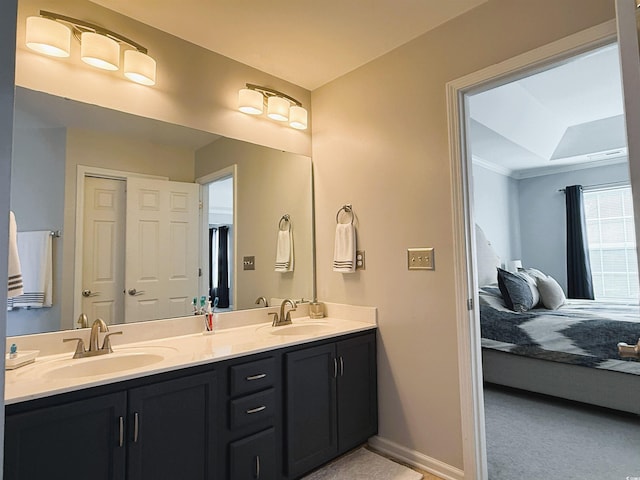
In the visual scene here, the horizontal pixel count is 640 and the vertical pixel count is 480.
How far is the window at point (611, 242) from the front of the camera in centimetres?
476

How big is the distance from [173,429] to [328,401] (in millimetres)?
851

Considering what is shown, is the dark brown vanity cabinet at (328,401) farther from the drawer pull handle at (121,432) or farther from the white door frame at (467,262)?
the drawer pull handle at (121,432)

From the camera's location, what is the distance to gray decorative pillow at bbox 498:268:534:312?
327cm

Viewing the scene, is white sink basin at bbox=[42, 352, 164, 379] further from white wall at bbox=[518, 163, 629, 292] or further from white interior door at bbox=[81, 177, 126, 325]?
white wall at bbox=[518, 163, 629, 292]

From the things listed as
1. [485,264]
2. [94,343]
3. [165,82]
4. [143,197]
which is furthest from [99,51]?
[485,264]

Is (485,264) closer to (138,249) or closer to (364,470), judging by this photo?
(364,470)

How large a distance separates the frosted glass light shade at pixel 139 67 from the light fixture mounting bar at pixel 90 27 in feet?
0.16

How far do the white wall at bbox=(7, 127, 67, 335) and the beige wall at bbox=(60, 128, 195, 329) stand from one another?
0.02 meters

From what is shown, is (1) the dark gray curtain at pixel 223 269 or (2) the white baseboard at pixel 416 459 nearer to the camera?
(2) the white baseboard at pixel 416 459

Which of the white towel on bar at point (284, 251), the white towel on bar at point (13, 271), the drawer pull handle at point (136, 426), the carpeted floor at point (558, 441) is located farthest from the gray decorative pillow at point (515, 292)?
the white towel on bar at point (13, 271)

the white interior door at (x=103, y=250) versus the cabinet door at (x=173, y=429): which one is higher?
the white interior door at (x=103, y=250)

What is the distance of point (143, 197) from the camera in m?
1.97

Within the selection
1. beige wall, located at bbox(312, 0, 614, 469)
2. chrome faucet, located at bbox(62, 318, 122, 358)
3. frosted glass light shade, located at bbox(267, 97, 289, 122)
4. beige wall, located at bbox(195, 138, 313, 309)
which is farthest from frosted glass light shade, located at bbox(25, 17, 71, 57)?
beige wall, located at bbox(312, 0, 614, 469)

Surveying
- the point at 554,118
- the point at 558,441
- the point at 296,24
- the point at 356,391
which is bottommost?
the point at 558,441
